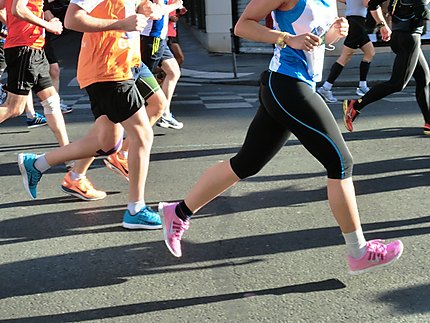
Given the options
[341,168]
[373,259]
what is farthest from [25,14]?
[373,259]

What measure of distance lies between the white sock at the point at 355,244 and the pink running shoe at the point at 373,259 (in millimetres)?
22

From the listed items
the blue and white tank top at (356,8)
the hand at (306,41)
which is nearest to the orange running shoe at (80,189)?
the hand at (306,41)

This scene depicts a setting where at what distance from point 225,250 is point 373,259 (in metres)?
0.97

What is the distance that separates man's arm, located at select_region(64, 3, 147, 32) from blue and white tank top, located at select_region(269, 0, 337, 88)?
0.92 meters

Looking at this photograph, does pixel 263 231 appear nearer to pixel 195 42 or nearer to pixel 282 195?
pixel 282 195

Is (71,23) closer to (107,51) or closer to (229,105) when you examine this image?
(107,51)

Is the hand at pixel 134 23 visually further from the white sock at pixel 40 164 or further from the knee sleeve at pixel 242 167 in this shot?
the white sock at pixel 40 164

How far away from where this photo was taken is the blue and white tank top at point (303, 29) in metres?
3.46

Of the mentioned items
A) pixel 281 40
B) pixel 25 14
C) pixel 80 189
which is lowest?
pixel 80 189

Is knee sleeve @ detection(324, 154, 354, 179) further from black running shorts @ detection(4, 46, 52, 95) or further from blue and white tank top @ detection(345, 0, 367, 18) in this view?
blue and white tank top @ detection(345, 0, 367, 18)

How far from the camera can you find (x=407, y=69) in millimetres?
6594

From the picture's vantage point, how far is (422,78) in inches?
269

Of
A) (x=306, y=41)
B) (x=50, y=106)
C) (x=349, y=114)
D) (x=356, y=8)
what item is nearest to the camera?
(x=306, y=41)

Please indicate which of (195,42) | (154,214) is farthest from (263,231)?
(195,42)
